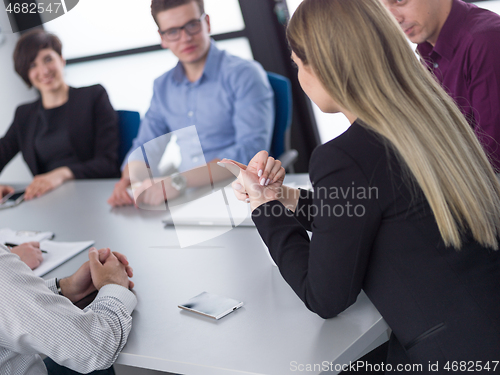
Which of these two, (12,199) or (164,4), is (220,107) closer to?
(164,4)

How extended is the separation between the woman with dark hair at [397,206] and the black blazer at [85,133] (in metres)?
1.96

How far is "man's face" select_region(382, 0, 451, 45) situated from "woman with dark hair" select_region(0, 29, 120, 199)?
1.68m

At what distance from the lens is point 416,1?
1694mm

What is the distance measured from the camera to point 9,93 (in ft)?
14.4

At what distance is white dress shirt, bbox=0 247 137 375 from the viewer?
983 millimetres

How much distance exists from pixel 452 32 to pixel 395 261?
1074 millimetres

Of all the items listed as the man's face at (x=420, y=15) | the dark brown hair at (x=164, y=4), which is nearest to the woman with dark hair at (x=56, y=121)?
the dark brown hair at (x=164, y=4)

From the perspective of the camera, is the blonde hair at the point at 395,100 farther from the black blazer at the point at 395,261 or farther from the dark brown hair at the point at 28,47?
the dark brown hair at the point at 28,47

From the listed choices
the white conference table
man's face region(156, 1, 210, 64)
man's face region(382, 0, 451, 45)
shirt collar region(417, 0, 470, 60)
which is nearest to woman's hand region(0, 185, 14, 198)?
the white conference table

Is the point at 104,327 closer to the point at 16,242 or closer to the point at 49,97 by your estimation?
the point at 16,242

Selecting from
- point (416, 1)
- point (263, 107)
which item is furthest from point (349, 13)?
point (263, 107)

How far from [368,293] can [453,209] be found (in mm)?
229

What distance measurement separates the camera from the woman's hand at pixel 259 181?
112cm

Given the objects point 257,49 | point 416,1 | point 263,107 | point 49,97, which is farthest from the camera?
point 257,49
